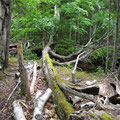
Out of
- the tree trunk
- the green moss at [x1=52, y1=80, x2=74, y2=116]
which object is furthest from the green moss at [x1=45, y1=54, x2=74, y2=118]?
the tree trunk

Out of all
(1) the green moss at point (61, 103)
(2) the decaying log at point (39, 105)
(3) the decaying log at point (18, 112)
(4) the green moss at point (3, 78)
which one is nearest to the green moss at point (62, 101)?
(1) the green moss at point (61, 103)

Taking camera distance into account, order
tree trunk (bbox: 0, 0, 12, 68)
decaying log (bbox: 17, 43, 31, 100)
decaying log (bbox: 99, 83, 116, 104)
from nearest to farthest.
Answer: decaying log (bbox: 99, 83, 116, 104), decaying log (bbox: 17, 43, 31, 100), tree trunk (bbox: 0, 0, 12, 68)

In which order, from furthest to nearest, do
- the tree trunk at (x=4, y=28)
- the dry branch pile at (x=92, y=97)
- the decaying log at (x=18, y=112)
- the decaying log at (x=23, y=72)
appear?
1. the tree trunk at (x=4, y=28)
2. the decaying log at (x=23, y=72)
3. the decaying log at (x=18, y=112)
4. the dry branch pile at (x=92, y=97)

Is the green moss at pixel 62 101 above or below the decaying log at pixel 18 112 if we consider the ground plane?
above

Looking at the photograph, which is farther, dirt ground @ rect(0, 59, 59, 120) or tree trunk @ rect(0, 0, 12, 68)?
tree trunk @ rect(0, 0, 12, 68)

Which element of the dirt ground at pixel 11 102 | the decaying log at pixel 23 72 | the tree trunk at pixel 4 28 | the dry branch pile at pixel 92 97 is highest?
the tree trunk at pixel 4 28

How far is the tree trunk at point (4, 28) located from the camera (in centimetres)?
637

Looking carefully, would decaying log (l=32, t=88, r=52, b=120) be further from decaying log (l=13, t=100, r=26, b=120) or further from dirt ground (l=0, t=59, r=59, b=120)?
decaying log (l=13, t=100, r=26, b=120)

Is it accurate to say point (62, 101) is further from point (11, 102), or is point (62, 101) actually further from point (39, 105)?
point (11, 102)

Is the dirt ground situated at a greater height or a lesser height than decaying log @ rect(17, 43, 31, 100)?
lesser

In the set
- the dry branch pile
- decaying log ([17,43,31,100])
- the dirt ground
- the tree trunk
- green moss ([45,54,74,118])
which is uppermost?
the tree trunk

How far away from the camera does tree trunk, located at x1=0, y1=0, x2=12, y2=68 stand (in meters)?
6.37

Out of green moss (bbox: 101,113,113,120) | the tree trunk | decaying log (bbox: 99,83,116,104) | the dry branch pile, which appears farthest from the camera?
the tree trunk

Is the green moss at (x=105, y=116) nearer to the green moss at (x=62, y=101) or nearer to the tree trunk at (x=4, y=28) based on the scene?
the green moss at (x=62, y=101)
